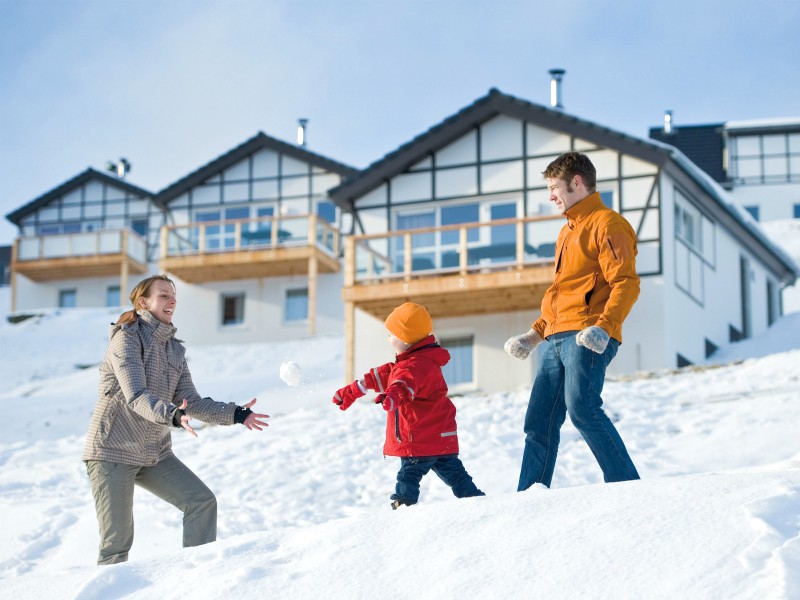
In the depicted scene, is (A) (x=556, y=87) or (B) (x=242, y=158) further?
(B) (x=242, y=158)

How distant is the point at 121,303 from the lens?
36750 millimetres

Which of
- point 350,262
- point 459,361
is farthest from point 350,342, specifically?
point 459,361

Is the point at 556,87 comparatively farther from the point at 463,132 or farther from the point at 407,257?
the point at 407,257

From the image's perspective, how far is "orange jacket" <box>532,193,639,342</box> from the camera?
5.66 metres

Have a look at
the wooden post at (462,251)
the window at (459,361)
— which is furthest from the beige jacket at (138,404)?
the window at (459,361)

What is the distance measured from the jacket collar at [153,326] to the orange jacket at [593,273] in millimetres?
1879

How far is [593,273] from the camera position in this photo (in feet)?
19.1

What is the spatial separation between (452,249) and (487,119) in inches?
177

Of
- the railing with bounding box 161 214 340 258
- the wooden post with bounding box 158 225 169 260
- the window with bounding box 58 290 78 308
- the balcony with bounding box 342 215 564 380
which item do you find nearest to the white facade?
the railing with bounding box 161 214 340 258

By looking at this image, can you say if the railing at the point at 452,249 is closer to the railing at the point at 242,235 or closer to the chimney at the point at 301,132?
the railing at the point at 242,235

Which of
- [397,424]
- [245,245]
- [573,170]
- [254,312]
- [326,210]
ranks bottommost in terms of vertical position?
[397,424]

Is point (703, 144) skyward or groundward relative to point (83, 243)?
skyward

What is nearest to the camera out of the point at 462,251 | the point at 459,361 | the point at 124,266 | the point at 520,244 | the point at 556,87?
the point at 520,244

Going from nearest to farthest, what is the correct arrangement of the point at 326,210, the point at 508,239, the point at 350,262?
the point at 508,239
the point at 350,262
the point at 326,210
